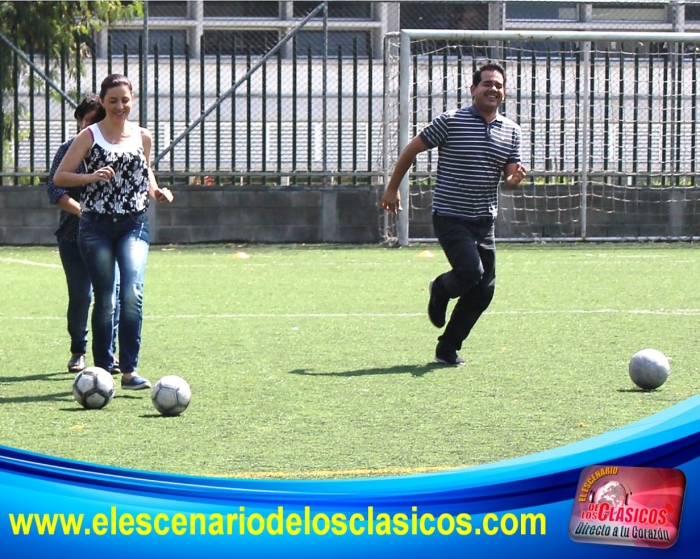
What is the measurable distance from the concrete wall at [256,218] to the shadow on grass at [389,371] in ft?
37.4

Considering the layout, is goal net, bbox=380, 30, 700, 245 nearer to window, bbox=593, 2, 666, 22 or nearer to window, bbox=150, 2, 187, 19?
window, bbox=593, 2, 666, 22

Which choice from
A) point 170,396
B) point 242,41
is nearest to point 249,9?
point 242,41

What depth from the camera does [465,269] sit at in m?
9.10

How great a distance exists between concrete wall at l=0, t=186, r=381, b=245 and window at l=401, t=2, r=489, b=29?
4756 mm

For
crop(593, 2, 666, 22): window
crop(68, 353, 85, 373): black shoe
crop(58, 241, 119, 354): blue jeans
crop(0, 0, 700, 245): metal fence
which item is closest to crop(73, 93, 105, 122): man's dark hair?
crop(58, 241, 119, 354): blue jeans

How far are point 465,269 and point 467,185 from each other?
0.56 m

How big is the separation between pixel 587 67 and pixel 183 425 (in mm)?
14892

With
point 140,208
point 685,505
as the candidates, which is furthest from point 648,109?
point 685,505

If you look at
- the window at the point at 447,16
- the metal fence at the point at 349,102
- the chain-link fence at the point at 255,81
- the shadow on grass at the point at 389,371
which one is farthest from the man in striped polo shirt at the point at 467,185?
the window at the point at 447,16

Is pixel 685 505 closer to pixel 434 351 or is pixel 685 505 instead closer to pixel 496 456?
pixel 496 456

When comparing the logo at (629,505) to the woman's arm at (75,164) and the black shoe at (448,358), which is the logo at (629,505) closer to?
the woman's arm at (75,164)

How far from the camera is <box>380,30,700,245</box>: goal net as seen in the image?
20.5 m

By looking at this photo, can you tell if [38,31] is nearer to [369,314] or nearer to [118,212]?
[369,314]

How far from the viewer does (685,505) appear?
2.13 meters
